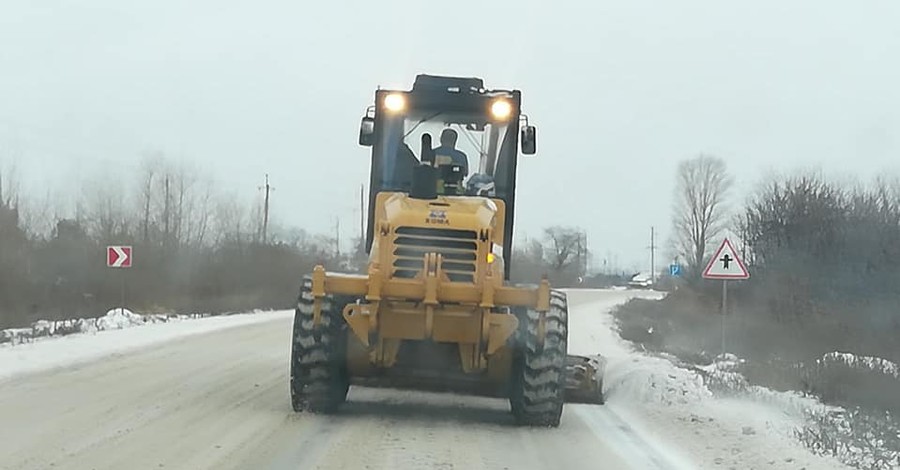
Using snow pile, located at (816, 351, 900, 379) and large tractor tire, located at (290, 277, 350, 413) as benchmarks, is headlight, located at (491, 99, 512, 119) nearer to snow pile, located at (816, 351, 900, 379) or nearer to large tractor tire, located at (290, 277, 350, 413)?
large tractor tire, located at (290, 277, 350, 413)

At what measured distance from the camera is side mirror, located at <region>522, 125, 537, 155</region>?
13484mm

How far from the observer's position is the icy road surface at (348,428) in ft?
31.5

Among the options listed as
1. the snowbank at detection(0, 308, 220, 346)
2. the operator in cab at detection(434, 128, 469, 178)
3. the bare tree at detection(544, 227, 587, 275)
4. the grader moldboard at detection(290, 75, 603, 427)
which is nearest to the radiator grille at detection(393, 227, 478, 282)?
the grader moldboard at detection(290, 75, 603, 427)

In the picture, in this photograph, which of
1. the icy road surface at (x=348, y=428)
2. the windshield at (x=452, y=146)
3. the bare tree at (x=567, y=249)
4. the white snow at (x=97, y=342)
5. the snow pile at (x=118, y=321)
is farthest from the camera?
the bare tree at (x=567, y=249)

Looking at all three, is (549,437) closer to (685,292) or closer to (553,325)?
(553,325)

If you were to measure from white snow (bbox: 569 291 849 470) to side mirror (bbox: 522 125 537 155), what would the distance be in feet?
11.3

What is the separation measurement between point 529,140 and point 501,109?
517 millimetres

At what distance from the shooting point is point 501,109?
13438 mm

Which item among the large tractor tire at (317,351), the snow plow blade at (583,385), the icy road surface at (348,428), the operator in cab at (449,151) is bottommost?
the icy road surface at (348,428)

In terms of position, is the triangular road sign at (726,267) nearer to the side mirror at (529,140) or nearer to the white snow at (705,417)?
the white snow at (705,417)

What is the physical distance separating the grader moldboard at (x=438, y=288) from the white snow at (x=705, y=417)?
1547 millimetres

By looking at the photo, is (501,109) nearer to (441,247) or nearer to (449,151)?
(449,151)

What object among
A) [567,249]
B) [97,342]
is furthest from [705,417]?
[567,249]

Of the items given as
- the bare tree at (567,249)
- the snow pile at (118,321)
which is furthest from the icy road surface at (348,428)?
the bare tree at (567,249)
